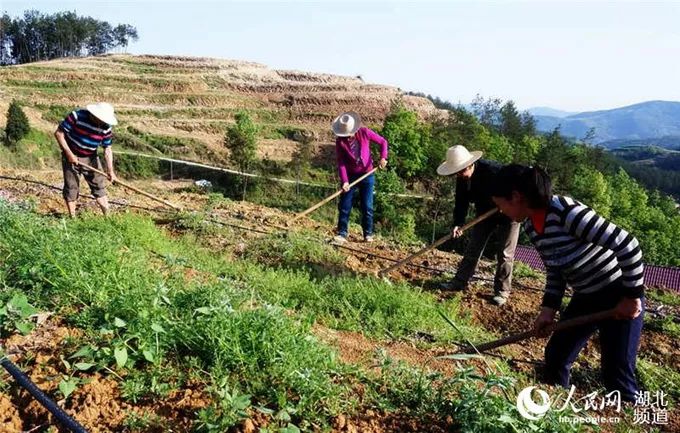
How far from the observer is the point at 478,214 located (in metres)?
4.59

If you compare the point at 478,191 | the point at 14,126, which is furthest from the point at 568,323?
the point at 14,126

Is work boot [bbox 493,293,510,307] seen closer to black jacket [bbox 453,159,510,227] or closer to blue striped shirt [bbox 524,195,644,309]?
A: black jacket [bbox 453,159,510,227]

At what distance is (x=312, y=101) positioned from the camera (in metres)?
44.7

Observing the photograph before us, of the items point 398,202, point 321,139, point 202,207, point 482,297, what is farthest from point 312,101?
point 482,297

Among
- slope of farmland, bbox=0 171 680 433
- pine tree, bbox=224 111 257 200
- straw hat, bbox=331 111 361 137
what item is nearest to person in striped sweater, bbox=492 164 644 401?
slope of farmland, bbox=0 171 680 433

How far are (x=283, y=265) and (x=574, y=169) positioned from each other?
101 feet

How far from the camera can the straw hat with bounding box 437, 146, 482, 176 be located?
13.6 ft

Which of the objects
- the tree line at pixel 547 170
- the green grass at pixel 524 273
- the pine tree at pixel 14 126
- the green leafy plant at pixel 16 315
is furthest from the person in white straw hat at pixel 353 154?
the pine tree at pixel 14 126

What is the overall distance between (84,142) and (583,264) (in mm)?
4911

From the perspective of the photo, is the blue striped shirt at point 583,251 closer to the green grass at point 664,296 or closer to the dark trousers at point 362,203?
the dark trousers at point 362,203

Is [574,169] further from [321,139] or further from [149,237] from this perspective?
[149,237]

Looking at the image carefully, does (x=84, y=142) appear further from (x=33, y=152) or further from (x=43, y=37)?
(x=43, y=37)

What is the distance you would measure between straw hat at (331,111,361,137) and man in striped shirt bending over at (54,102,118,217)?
2.38 metres

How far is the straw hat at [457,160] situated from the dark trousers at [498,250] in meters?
0.67
